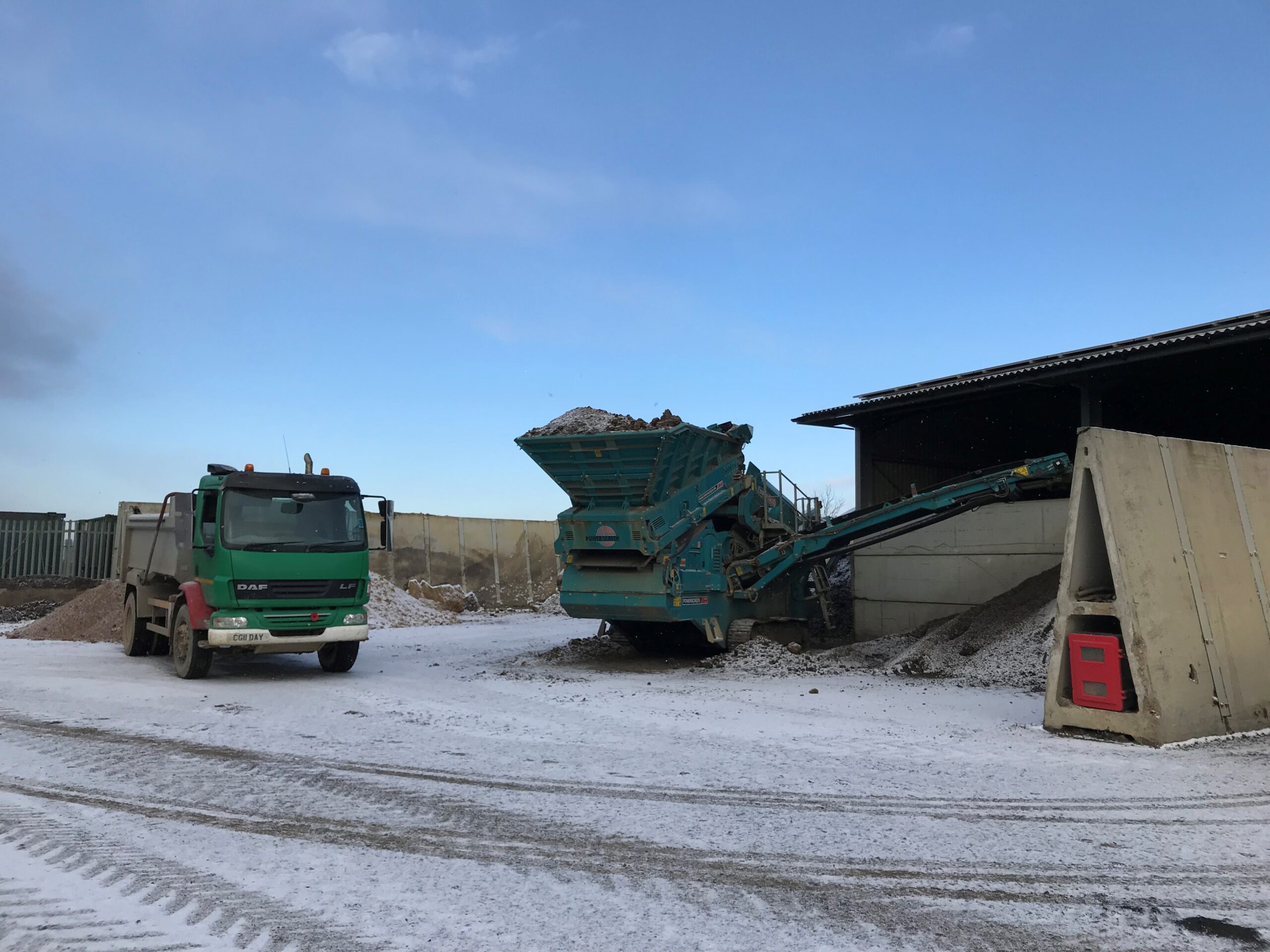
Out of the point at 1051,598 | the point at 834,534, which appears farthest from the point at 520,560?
the point at 1051,598

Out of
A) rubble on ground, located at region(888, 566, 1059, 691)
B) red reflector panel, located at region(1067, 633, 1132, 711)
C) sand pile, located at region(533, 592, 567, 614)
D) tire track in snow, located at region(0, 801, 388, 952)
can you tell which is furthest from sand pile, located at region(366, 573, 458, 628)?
tire track in snow, located at region(0, 801, 388, 952)

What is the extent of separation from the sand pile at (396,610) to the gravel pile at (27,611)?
692cm

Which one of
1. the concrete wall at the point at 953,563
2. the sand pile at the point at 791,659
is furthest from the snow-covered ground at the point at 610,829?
the concrete wall at the point at 953,563

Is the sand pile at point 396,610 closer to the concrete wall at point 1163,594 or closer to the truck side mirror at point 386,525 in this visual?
the truck side mirror at point 386,525

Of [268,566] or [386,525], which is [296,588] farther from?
[386,525]

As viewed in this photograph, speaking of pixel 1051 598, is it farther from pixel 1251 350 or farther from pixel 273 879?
pixel 273 879

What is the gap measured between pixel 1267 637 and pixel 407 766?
766 cm

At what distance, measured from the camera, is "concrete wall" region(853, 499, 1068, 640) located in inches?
571

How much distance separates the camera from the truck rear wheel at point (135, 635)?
47.0 ft

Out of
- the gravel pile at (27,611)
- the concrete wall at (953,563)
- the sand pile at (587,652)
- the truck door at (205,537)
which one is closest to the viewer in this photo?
the truck door at (205,537)

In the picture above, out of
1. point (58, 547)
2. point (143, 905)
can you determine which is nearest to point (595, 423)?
point (143, 905)

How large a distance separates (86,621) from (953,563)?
1548 centimetres

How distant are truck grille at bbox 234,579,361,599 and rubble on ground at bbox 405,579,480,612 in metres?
13.1

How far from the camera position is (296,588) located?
37.3ft
